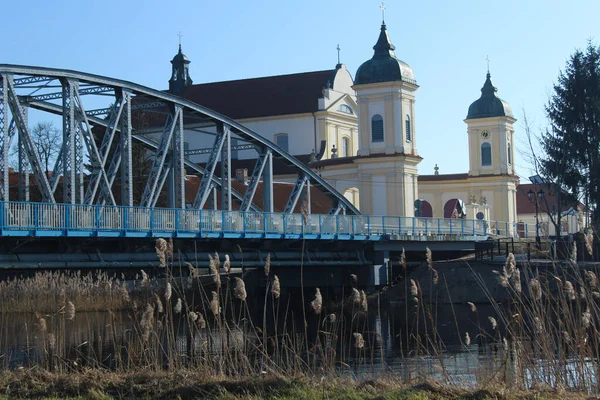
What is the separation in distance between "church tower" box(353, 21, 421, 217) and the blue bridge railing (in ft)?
55.6

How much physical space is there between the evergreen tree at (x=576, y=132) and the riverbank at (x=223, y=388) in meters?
36.6

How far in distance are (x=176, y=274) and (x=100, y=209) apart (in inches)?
303

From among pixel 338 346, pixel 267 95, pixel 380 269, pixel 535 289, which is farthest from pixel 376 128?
pixel 535 289

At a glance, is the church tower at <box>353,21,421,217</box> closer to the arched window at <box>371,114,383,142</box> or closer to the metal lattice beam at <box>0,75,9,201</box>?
the arched window at <box>371,114,383,142</box>

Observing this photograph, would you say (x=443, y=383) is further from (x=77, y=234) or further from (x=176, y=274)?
(x=176, y=274)

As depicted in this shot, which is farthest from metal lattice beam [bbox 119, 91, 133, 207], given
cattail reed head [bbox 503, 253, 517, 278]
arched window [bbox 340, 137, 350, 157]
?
arched window [bbox 340, 137, 350, 157]

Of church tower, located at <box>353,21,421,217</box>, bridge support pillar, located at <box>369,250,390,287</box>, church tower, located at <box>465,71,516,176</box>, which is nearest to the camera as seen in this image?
bridge support pillar, located at <box>369,250,390,287</box>

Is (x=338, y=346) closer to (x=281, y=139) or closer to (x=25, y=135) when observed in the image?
(x=25, y=135)

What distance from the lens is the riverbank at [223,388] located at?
34.7 feet

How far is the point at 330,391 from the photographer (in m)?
10.9

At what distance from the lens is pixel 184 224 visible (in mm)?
31266

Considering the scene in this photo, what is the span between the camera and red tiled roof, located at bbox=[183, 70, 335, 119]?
76188 millimetres

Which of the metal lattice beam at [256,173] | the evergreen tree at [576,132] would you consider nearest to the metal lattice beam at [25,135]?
the metal lattice beam at [256,173]

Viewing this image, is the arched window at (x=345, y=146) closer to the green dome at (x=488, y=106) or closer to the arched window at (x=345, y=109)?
the arched window at (x=345, y=109)
